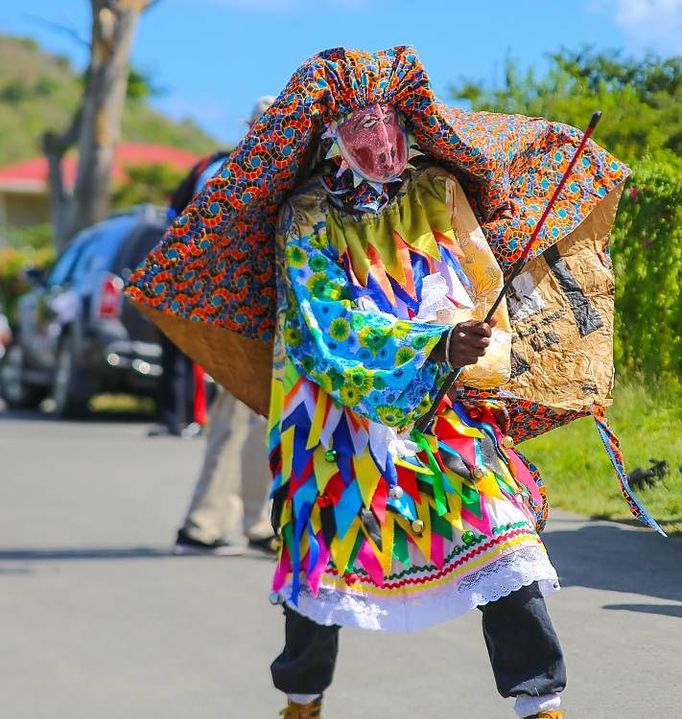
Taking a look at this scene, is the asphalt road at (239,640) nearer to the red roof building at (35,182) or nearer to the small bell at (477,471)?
the small bell at (477,471)

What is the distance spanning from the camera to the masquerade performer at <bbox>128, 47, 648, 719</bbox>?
3.78m

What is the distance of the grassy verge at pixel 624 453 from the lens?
504cm

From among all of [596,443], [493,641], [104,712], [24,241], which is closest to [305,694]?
[493,641]

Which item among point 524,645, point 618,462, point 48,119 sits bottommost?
point 48,119

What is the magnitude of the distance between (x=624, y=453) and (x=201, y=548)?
2985 millimetres

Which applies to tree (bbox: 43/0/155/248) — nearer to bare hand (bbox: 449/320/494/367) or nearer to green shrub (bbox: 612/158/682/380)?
green shrub (bbox: 612/158/682/380)

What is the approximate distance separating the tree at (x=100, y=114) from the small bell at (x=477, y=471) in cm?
1719

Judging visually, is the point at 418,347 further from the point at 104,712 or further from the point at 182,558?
the point at 182,558

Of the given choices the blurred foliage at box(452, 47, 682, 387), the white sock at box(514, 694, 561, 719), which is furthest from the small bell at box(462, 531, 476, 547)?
A: the blurred foliage at box(452, 47, 682, 387)

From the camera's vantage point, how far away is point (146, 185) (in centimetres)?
5528

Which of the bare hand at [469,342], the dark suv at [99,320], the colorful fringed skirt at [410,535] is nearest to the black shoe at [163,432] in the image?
the dark suv at [99,320]

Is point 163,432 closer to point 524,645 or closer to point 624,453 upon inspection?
point 624,453

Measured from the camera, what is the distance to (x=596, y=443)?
5.32 m

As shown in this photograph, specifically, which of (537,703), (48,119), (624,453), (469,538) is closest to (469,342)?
(469,538)
